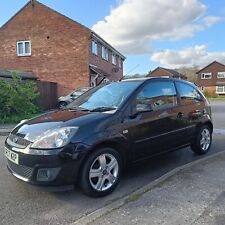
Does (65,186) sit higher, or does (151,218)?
(65,186)

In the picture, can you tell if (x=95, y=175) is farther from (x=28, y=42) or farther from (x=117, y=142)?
(x=28, y=42)

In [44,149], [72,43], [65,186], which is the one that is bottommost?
[65,186]

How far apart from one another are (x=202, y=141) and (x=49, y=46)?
20924mm

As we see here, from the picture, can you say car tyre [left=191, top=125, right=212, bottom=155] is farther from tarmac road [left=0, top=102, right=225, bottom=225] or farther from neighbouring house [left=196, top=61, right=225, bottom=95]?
neighbouring house [left=196, top=61, right=225, bottom=95]

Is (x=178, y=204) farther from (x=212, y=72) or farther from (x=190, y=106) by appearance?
(x=212, y=72)

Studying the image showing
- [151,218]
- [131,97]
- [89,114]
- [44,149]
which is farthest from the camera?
[131,97]

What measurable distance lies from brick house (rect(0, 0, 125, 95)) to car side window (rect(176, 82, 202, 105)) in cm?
1799

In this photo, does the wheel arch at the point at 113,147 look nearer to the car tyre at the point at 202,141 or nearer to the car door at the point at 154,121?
the car door at the point at 154,121

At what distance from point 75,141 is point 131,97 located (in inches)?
51.1

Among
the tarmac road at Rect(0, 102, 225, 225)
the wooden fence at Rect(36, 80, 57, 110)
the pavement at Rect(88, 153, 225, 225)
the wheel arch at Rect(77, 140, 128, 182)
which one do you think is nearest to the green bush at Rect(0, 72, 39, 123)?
the wooden fence at Rect(36, 80, 57, 110)

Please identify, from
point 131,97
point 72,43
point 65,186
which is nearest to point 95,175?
point 65,186

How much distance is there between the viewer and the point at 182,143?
5.58m

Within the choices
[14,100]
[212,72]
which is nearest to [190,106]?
[14,100]

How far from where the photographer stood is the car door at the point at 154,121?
4.48 m
